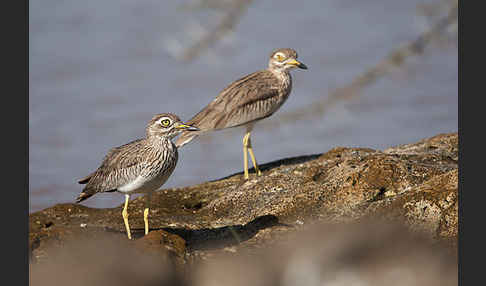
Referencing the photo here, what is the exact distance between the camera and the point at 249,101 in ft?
46.6

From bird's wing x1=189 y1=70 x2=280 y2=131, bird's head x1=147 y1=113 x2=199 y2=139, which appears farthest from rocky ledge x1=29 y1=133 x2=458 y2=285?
bird's wing x1=189 y1=70 x2=280 y2=131

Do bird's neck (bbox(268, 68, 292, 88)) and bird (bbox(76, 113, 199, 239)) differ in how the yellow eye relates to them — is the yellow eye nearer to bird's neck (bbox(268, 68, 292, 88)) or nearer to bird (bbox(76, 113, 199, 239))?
bird's neck (bbox(268, 68, 292, 88))

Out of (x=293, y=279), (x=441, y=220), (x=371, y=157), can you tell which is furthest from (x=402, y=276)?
(x=371, y=157)

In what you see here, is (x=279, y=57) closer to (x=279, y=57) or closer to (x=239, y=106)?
(x=279, y=57)

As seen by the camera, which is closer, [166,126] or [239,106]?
[166,126]

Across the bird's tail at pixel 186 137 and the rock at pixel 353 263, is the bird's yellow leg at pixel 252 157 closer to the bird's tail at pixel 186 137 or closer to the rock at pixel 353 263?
the bird's tail at pixel 186 137

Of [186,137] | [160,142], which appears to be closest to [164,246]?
[160,142]

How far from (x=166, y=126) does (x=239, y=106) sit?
14.4 feet

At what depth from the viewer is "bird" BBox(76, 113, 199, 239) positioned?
962 centimetres

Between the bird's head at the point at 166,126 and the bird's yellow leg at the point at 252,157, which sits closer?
the bird's head at the point at 166,126

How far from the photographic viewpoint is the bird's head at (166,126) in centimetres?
997

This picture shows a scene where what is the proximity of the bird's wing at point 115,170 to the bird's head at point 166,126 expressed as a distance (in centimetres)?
33

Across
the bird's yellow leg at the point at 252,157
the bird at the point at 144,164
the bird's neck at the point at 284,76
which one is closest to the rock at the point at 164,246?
the bird at the point at 144,164

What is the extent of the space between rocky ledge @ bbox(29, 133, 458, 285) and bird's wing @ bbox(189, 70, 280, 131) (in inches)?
61.6
